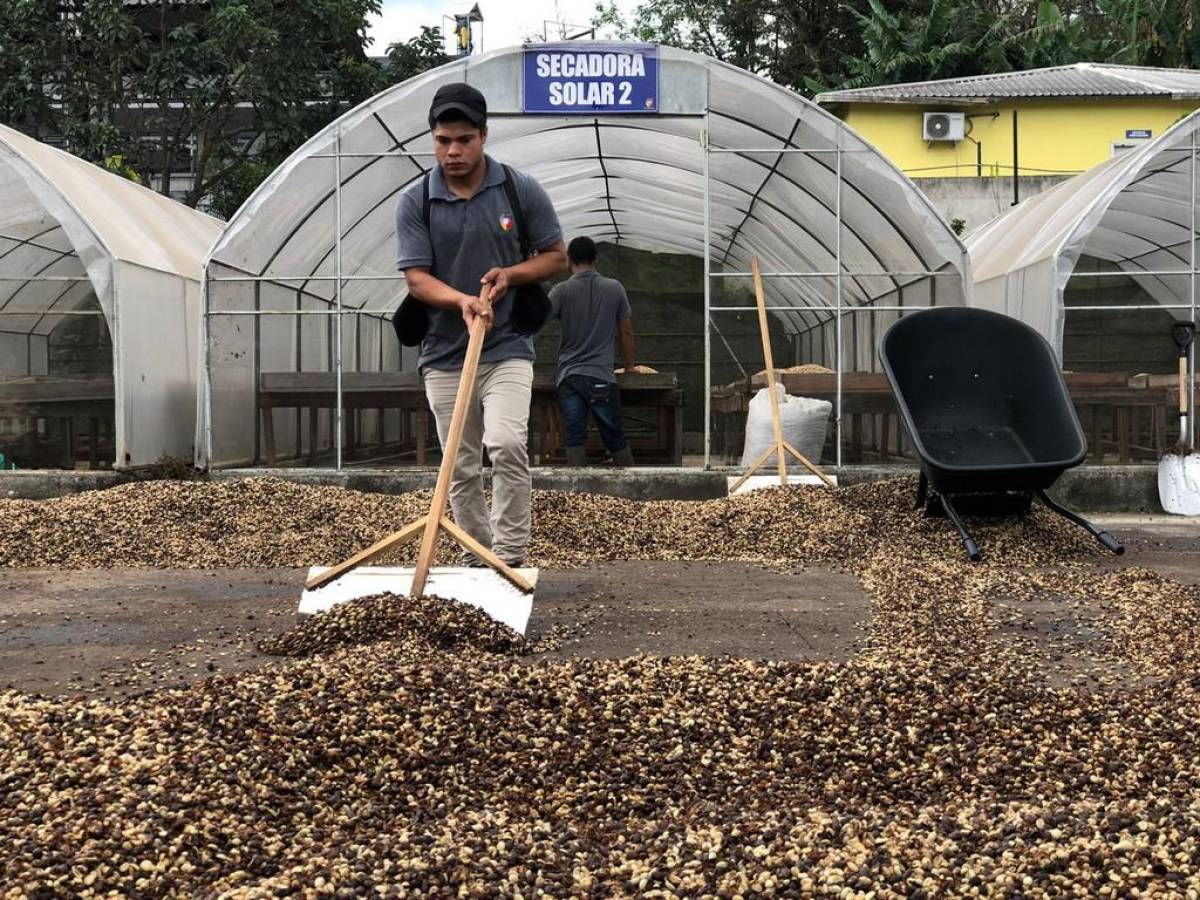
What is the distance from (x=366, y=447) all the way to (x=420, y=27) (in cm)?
989

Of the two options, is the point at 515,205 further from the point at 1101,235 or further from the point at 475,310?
the point at 1101,235

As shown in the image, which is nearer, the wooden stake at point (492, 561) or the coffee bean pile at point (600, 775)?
the coffee bean pile at point (600, 775)

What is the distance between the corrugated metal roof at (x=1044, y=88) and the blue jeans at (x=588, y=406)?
1642 centimetres

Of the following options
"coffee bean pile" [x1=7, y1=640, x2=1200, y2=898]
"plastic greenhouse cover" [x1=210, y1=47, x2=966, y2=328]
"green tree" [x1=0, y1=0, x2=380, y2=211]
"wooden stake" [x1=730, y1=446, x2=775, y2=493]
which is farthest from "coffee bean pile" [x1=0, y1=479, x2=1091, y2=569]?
"green tree" [x1=0, y1=0, x2=380, y2=211]

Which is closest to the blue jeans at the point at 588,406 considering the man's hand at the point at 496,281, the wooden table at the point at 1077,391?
the wooden table at the point at 1077,391

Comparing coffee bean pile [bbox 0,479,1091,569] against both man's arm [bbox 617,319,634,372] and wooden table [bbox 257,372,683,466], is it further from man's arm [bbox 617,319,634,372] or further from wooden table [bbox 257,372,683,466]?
wooden table [bbox 257,372,683,466]

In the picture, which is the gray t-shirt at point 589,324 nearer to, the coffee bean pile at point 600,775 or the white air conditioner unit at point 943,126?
the coffee bean pile at point 600,775

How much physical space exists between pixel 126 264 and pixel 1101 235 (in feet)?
31.5

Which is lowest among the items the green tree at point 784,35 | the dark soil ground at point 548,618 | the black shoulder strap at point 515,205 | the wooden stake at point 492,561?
the dark soil ground at point 548,618

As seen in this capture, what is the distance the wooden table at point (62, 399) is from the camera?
1130 cm

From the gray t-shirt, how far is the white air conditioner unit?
1841 cm

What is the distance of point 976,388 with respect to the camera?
7516 mm

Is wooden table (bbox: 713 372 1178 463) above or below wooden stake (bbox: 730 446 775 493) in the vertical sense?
above

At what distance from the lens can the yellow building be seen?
2506cm
